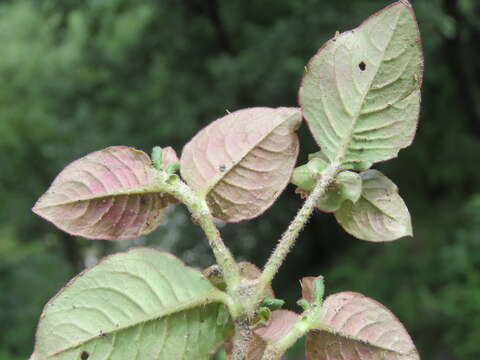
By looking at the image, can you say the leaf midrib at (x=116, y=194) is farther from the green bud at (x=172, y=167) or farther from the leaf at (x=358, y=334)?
the leaf at (x=358, y=334)

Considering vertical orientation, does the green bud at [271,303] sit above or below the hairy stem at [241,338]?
above

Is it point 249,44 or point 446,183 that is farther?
point 446,183

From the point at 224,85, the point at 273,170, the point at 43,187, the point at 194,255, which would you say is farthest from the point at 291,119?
the point at 43,187

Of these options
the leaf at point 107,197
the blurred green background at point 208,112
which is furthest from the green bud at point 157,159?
the blurred green background at point 208,112

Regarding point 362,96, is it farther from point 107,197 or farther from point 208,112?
point 208,112

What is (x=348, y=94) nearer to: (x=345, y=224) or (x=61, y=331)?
(x=345, y=224)

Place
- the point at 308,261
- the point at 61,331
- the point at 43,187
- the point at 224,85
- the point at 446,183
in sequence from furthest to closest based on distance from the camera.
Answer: the point at 308,261 < the point at 43,187 < the point at 446,183 < the point at 224,85 < the point at 61,331
